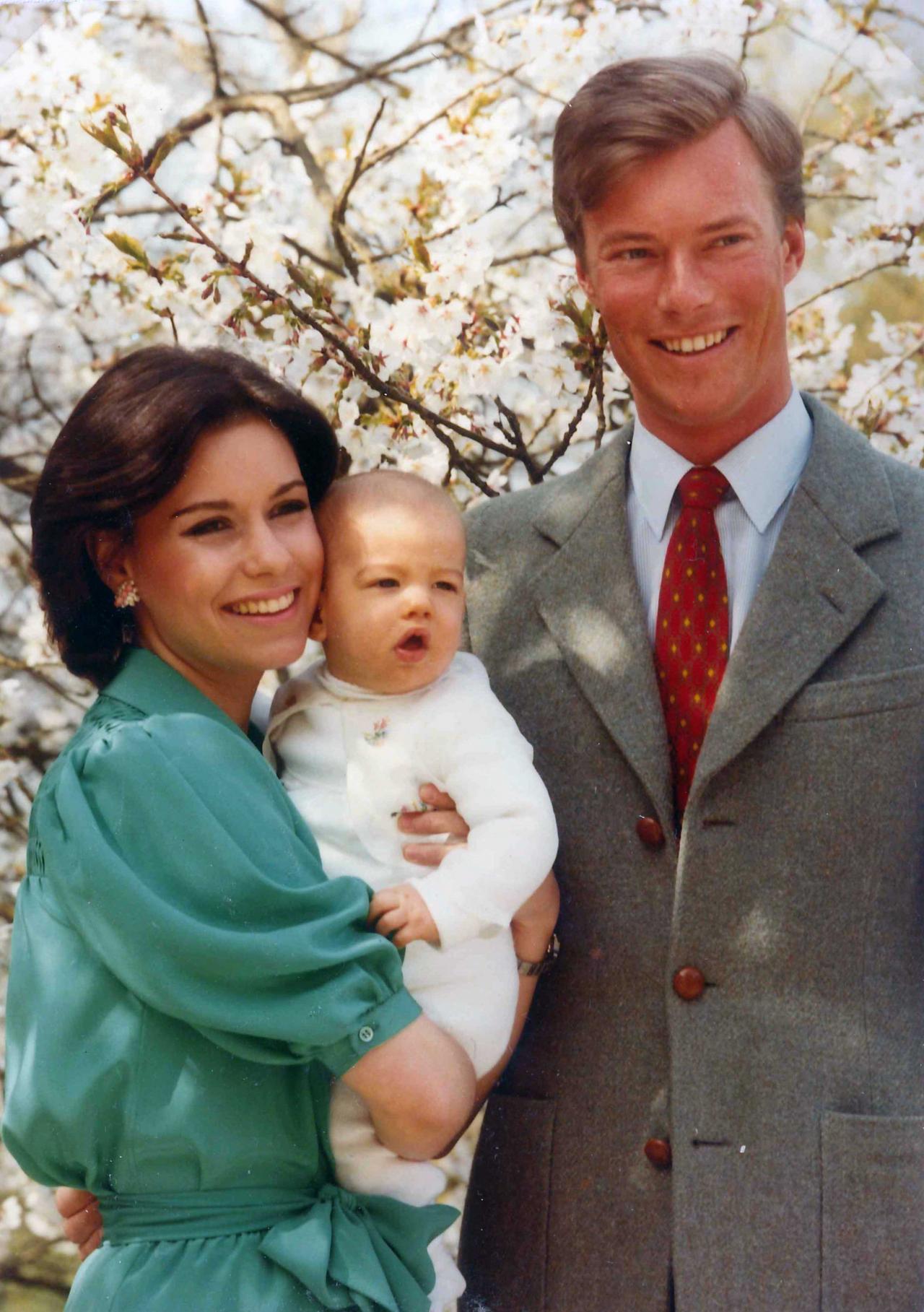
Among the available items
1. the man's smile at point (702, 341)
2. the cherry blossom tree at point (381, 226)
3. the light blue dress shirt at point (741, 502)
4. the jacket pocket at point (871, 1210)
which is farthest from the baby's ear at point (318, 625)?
the jacket pocket at point (871, 1210)

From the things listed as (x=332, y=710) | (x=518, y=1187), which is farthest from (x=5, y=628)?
(x=518, y=1187)

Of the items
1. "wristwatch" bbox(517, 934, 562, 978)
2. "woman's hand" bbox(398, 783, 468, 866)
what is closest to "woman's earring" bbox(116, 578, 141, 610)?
"woman's hand" bbox(398, 783, 468, 866)

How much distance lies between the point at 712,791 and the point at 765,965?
24cm

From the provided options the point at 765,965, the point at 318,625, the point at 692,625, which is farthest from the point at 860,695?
the point at 318,625

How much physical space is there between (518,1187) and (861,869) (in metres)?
0.69

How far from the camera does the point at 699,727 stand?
6.79ft

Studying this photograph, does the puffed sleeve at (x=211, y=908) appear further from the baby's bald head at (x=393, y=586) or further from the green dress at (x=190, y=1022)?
the baby's bald head at (x=393, y=586)

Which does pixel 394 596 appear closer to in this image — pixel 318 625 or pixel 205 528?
pixel 318 625

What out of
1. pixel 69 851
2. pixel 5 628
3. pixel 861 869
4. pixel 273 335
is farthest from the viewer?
pixel 5 628

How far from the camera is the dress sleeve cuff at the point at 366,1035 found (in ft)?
5.58

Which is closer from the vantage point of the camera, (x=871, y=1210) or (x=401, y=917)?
(x=401, y=917)

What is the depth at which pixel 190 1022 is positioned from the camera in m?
1.68

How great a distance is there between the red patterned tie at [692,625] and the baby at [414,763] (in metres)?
0.22

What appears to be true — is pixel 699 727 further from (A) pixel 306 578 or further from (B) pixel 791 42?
(B) pixel 791 42
